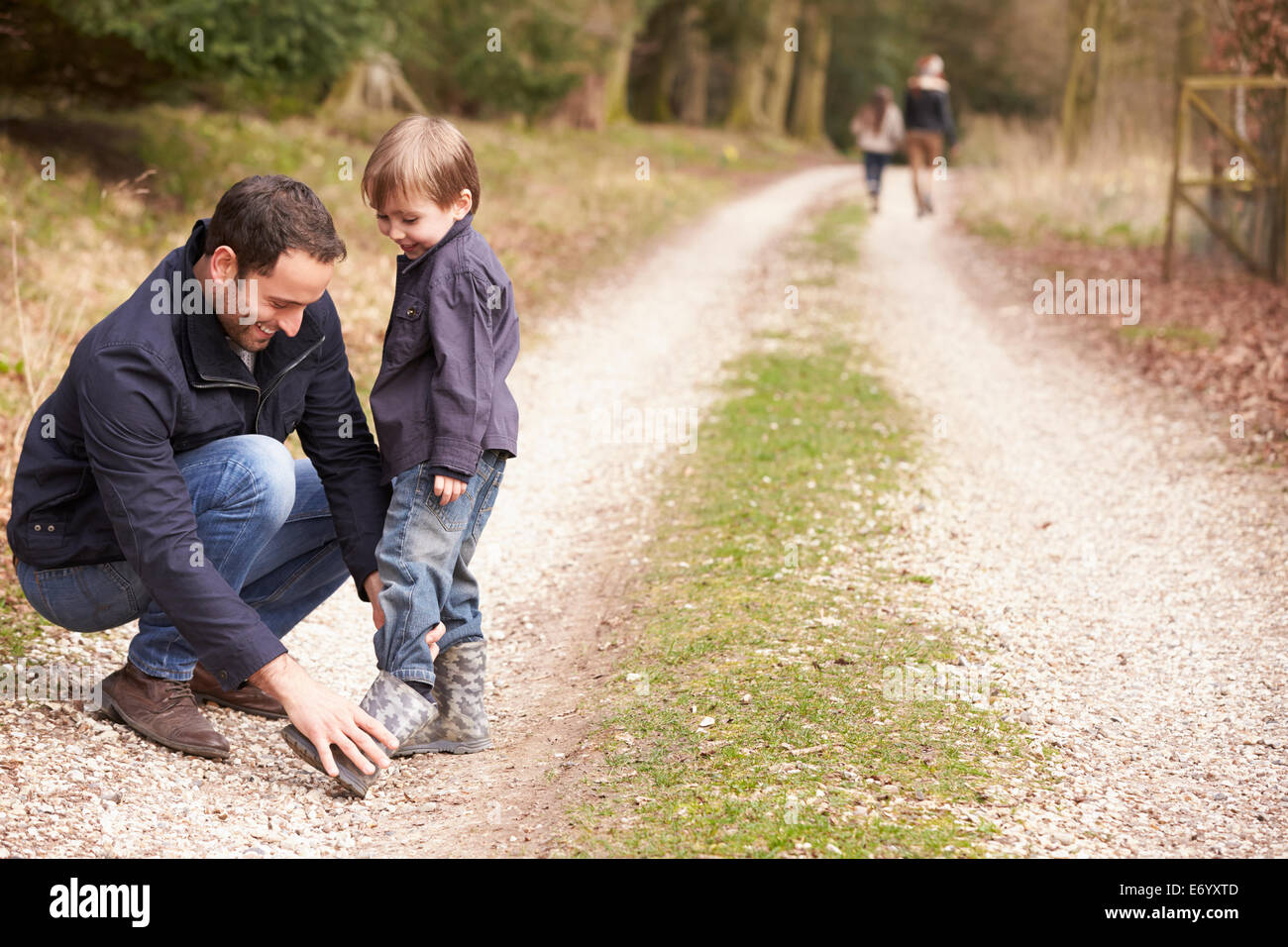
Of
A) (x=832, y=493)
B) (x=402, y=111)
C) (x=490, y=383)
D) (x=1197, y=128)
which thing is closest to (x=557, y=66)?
(x=402, y=111)

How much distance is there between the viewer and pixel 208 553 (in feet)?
11.1

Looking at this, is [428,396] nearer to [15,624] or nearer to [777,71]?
[15,624]

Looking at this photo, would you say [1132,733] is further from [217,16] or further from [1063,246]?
[1063,246]

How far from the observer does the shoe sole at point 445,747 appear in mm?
3650

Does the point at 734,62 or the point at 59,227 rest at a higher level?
the point at 734,62

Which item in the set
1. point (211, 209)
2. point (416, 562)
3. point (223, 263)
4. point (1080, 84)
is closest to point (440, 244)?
point (223, 263)

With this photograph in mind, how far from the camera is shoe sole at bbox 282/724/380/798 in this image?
3.12m

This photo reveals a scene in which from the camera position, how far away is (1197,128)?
13094mm

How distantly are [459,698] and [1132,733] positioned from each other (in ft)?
7.12

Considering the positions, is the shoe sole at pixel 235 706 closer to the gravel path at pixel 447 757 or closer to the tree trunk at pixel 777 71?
the gravel path at pixel 447 757

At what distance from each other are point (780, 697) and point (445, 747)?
3.53ft

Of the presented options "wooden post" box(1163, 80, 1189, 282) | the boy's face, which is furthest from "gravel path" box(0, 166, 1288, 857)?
"wooden post" box(1163, 80, 1189, 282)

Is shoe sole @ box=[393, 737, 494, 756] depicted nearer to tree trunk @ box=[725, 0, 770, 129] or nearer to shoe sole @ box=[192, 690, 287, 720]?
shoe sole @ box=[192, 690, 287, 720]

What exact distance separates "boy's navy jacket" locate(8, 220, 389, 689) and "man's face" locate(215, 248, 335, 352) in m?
0.06
